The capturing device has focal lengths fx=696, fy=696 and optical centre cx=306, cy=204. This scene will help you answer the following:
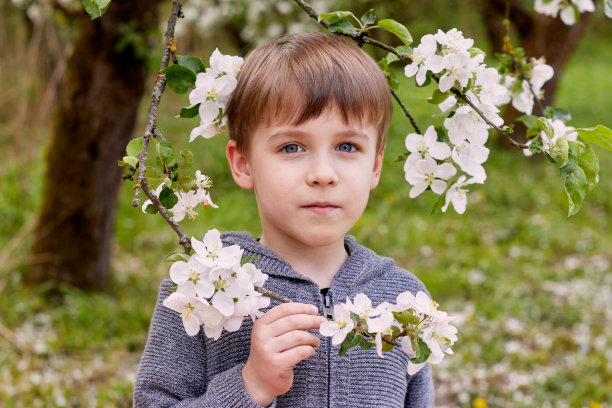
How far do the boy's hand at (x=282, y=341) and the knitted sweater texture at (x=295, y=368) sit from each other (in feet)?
0.48

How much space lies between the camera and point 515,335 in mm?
3602

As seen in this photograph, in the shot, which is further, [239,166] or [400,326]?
[239,166]

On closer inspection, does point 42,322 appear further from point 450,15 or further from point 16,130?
point 450,15

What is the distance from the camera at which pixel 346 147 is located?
133 centimetres

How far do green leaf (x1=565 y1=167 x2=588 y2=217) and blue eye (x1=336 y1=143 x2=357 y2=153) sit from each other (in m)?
0.40

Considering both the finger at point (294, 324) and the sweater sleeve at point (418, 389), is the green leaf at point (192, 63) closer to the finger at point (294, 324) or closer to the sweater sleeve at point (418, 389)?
the finger at point (294, 324)

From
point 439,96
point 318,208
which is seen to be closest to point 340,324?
point 318,208

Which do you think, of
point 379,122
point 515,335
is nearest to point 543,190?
point 515,335

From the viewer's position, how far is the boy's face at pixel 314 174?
1264 millimetres

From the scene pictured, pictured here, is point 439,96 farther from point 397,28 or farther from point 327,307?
point 327,307

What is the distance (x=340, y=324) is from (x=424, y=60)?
20.4 inches

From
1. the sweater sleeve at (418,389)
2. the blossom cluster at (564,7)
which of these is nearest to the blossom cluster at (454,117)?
the sweater sleeve at (418,389)

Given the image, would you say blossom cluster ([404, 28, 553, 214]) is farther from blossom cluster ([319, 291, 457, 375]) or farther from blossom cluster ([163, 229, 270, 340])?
blossom cluster ([163, 229, 270, 340])

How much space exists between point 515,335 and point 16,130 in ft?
10.6
